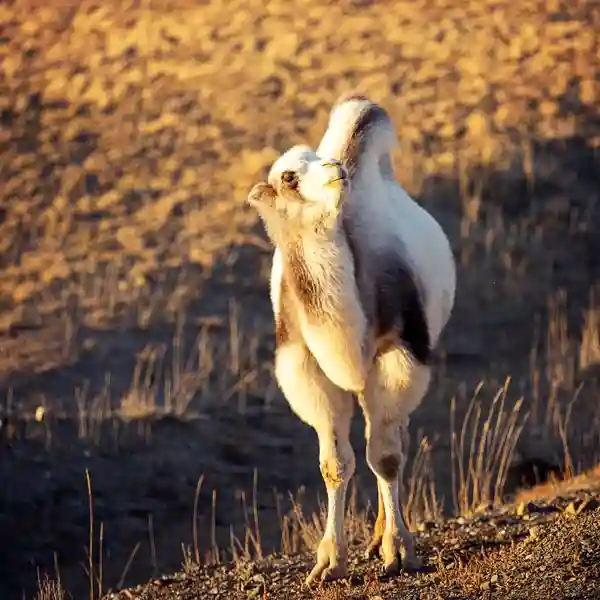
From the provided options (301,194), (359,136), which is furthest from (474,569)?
(359,136)

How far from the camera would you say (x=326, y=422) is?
23.7ft

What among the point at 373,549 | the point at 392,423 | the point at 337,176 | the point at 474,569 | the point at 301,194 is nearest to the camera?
the point at 337,176

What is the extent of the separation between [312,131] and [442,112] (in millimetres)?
2305

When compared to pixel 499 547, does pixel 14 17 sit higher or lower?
higher

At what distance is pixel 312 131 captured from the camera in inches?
913

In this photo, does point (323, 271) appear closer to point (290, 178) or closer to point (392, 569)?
point (290, 178)

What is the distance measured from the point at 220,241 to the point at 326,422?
444 inches

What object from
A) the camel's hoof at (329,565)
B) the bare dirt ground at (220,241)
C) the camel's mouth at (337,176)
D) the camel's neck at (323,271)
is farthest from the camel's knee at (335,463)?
the bare dirt ground at (220,241)

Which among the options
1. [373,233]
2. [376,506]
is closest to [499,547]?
[373,233]

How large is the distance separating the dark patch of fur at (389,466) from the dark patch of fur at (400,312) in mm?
529

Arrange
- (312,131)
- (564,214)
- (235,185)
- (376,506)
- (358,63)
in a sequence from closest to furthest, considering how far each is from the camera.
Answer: (376,506) → (564,214) → (235,185) → (312,131) → (358,63)

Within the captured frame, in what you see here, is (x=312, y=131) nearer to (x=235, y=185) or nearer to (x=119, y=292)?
(x=235, y=185)

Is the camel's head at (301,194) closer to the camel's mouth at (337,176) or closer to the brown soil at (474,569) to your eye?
the camel's mouth at (337,176)

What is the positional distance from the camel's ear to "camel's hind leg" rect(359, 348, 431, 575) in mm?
990
